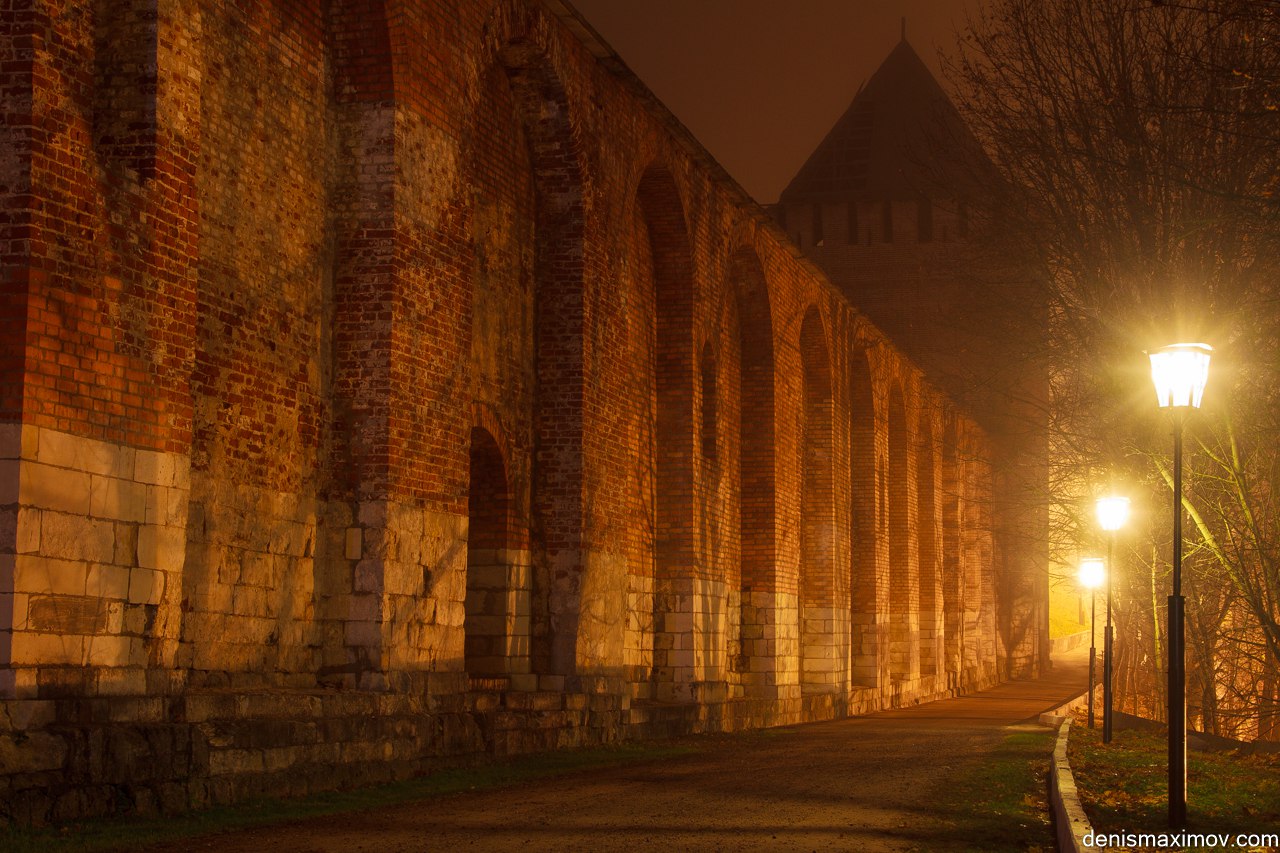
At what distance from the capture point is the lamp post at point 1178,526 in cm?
852

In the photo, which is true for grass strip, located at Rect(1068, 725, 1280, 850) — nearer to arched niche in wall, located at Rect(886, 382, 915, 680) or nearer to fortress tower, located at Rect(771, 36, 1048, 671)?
arched niche in wall, located at Rect(886, 382, 915, 680)

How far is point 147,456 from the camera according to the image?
28.3ft

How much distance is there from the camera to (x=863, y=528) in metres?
29.1

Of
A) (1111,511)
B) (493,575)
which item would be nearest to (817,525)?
(1111,511)

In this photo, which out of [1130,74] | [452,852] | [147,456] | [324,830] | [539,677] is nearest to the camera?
[452,852]

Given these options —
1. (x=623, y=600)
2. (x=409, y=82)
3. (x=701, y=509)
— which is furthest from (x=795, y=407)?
(x=409, y=82)

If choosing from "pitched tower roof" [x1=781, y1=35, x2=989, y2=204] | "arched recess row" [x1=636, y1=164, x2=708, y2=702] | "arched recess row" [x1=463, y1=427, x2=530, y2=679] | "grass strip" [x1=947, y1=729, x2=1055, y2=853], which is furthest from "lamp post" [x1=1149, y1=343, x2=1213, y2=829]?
"pitched tower roof" [x1=781, y1=35, x2=989, y2=204]

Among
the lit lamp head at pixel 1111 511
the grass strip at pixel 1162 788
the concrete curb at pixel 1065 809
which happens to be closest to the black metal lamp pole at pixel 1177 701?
the grass strip at pixel 1162 788

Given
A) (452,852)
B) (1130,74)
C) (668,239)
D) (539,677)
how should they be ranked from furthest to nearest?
(668,239)
(1130,74)
(539,677)
(452,852)

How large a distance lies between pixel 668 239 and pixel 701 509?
10.8 feet

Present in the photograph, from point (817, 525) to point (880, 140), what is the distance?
23.0 meters

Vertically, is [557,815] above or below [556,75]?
below

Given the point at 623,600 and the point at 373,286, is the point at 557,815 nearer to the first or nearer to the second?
the point at 373,286

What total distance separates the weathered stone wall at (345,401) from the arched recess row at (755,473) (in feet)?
2.91
